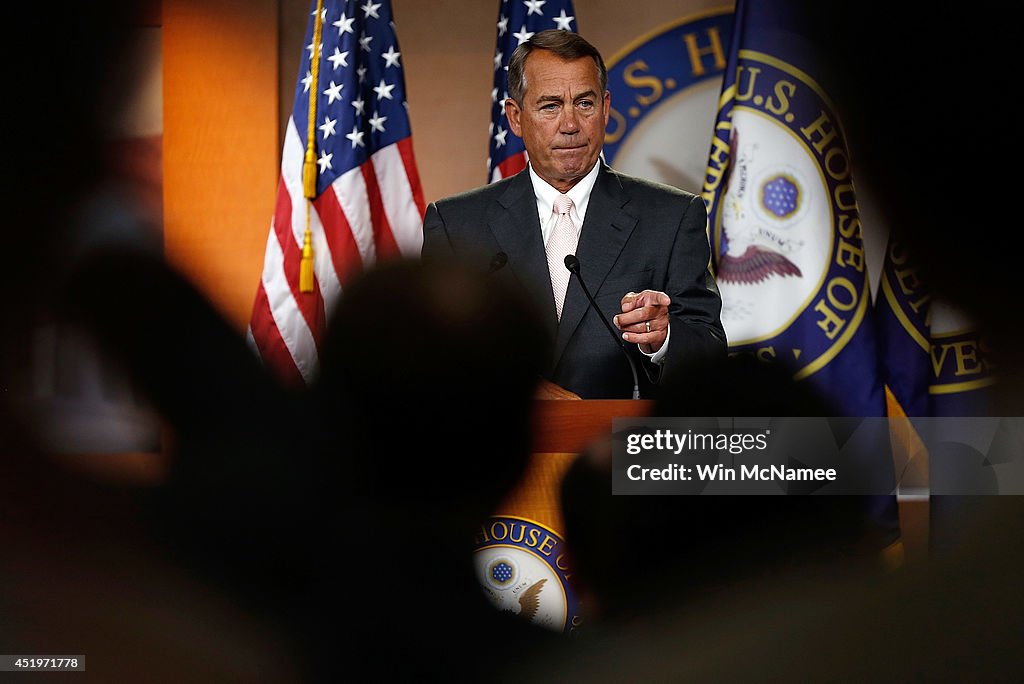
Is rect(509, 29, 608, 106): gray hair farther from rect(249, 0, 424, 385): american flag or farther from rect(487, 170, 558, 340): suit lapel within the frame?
rect(249, 0, 424, 385): american flag

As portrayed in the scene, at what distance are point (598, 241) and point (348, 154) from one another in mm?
505

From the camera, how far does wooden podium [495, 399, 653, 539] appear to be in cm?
55

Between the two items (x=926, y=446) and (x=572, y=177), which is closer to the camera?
(x=926, y=446)

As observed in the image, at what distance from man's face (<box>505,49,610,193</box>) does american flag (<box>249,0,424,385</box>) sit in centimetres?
34

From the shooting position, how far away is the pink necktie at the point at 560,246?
2.33 feet

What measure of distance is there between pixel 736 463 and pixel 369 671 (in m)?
0.26

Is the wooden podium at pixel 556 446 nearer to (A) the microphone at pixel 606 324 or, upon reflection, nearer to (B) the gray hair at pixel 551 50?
(A) the microphone at pixel 606 324

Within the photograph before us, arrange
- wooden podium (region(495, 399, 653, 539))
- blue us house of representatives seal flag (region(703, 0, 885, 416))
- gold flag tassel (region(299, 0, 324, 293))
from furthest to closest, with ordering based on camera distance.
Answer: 1. gold flag tassel (region(299, 0, 324, 293))
2. blue us house of representatives seal flag (region(703, 0, 885, 416))
3. wooden podium (region(495, 399, 653, 539))

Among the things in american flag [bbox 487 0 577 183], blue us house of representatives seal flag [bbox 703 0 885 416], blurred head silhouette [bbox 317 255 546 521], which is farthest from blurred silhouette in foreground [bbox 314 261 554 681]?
american flag [bbox 487 0 577 183]

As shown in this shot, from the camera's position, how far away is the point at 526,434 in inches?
18.6

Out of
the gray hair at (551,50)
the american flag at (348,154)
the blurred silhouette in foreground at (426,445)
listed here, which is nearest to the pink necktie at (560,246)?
the gray hair at (551,50)

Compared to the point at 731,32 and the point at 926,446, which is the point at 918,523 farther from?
the point at 731,32

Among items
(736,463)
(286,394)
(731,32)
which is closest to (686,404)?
(736,463)
